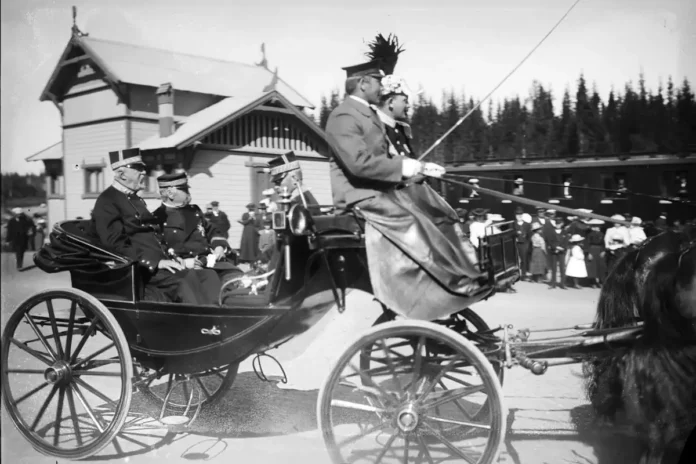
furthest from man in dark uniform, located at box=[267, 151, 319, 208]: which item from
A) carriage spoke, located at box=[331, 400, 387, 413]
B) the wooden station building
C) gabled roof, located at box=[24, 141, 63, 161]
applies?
gabled roof, located at box=[24, 141, 63, 161]

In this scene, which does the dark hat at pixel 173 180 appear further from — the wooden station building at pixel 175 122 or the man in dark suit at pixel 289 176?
the man in dark suit at pixel 289 176

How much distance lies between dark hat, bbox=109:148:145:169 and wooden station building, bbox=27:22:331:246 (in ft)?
0.23

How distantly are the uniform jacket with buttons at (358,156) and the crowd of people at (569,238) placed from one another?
54 centimetres

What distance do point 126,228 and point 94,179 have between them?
40cm

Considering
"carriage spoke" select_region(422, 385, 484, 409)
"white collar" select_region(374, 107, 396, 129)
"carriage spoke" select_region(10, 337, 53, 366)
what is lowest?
"carriage spoke" select_region(422, 385, 484, 409)

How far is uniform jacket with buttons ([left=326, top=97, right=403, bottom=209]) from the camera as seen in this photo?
9.46ft

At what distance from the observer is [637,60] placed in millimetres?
2994

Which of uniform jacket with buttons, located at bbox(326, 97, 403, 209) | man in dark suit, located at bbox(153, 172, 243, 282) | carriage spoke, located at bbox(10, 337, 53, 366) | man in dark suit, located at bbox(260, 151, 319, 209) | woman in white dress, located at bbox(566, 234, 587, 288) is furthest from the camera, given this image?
woman in white dress, located at bbox(566, 234, 587, 288)

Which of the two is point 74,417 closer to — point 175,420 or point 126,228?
point 175,420

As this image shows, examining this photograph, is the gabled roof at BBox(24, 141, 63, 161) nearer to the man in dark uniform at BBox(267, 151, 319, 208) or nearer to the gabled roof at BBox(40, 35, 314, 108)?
the gabled roof at BBox(40, 35, 314, 108)

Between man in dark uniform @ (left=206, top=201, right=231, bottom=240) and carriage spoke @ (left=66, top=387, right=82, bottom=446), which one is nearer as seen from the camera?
carriage spoke @ (left=66, top=387, right=82, bottom=446)

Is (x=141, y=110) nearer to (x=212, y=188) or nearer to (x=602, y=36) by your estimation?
(x=212, y=188)

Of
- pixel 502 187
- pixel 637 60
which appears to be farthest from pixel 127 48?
pixel 637 60

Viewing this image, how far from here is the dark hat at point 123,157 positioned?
3.43 meters
